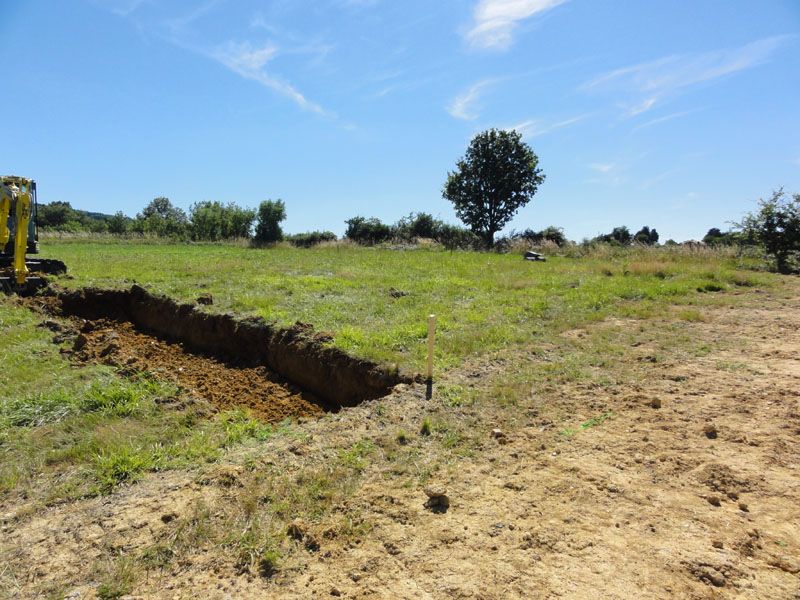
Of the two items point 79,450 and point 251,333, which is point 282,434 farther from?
point 251,333

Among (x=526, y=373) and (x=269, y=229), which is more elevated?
(x=269, y=229)

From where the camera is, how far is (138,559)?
9.72 feet

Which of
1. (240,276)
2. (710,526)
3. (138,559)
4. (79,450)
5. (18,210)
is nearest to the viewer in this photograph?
(138,559)

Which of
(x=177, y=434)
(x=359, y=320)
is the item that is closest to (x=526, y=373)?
(x=359, y=320)

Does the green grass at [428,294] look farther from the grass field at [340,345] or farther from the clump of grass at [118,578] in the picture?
the clump of grass at [118,578]

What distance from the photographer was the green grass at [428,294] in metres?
7.89

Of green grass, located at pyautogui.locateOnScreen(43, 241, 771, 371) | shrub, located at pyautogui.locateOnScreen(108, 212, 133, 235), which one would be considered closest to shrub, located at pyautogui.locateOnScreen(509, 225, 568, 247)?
green grass, located at pyautogui.locateOnScreen(43, 241, 771, 371)

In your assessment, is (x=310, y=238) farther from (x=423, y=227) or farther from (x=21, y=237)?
(x=21, y=237)

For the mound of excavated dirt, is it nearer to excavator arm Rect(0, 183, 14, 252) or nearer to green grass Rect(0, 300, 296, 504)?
green grass Rect(0, 300, 296, 504)

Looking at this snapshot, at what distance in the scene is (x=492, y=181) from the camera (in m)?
39.2

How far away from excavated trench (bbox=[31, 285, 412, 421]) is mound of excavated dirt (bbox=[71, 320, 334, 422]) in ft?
0.05

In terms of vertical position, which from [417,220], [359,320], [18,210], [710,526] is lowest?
[710,526]

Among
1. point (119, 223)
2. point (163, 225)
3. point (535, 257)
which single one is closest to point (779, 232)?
point (535, 257)

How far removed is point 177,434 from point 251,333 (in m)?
3.77
